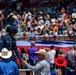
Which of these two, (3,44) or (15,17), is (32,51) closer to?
(3,44)

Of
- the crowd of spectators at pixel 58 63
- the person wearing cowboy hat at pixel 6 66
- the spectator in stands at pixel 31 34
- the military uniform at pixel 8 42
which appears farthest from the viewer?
the spectator in stands at pixel 31 34

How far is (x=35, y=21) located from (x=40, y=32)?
1.39m

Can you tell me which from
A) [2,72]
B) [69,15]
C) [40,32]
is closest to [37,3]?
[69,15]

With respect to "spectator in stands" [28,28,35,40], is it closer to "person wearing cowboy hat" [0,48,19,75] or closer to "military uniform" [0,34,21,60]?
"military uniform" [0,34,21,60]

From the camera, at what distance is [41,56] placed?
28.3 feet

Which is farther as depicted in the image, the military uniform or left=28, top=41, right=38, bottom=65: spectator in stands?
left=28, top=41, right=38, bottom=65: spectator in stands

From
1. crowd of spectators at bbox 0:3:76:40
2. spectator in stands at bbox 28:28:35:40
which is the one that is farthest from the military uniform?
spectator in stands at bbox 28:28:35:40

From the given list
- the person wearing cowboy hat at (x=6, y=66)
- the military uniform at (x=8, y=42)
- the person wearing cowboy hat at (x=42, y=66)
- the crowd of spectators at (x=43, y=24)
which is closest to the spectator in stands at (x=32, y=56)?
the military uniform at (x=8, y=42)

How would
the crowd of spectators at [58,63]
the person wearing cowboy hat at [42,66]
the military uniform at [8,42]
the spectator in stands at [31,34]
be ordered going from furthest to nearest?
1. the spectator in stands at [31,34]
2. the military uniform at [8,42]
3. the crowd of spectators at [58,63]
4. the person wearing cowboy hat at [42,66]

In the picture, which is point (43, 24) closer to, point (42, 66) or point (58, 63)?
point (58, 63)

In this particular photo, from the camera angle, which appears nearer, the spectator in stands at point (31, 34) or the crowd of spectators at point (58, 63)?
the crowd of spectators at point (58, 63)

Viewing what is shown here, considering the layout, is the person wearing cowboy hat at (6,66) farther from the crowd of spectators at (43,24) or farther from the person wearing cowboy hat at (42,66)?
the crowd of spectators at (43,24)

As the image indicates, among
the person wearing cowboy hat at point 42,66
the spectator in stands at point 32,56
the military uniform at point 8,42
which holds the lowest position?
the spectator in stands at point 32,56


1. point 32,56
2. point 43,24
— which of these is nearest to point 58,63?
point 32,56
